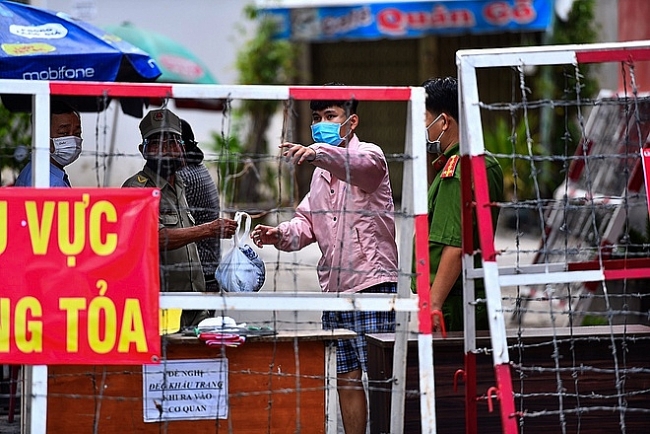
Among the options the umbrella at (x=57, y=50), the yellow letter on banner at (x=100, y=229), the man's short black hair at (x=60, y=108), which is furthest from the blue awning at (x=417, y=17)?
the yellow letter on banner at (x=100, y=229)

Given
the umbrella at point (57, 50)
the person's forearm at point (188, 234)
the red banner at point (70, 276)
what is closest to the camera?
the red banner at point (70, 276)

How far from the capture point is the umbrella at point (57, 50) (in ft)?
21.1

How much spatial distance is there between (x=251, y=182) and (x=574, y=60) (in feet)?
40.4

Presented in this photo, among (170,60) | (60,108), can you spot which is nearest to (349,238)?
(60,108)

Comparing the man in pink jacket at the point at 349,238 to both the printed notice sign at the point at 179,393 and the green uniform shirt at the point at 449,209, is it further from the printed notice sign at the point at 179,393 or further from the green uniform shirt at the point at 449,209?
the printed notice sign at the point at 179,393

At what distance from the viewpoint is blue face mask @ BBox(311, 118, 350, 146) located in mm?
4930

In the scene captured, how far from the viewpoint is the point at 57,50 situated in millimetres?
6617

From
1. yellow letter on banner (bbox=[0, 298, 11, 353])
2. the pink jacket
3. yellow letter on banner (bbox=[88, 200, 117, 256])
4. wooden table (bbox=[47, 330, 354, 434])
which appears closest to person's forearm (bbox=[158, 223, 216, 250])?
the pink jacket

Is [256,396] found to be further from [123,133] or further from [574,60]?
[123,133]

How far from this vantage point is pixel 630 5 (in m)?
9.90

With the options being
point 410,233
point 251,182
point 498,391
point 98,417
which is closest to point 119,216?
point 98,417

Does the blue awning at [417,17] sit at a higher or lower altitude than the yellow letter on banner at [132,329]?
higher

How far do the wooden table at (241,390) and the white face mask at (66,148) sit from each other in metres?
1.35

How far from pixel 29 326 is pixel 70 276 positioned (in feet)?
0.82
